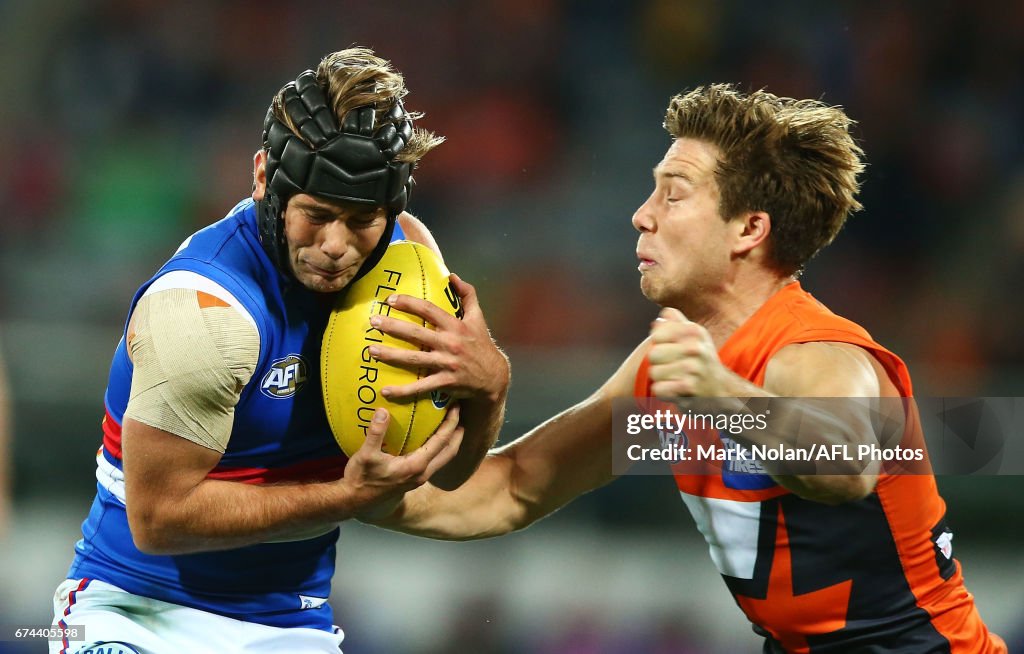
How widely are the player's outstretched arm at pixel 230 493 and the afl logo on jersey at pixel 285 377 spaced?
0.27 m

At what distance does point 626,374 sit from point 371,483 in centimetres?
127

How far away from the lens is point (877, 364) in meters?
3.48

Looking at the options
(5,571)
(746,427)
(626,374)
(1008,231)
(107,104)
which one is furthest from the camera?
(107,104)

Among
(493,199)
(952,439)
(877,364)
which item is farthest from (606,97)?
(877,364)

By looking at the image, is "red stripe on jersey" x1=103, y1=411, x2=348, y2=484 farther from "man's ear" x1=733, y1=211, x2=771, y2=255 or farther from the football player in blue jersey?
"man's ear" x1=733, y1=211, x2=771, y2=255

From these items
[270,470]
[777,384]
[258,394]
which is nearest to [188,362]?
[258,394]

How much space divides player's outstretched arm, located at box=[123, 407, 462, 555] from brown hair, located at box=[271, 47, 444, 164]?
2.65ft

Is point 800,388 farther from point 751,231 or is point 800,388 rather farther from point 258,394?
point 258,394

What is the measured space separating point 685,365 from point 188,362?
1300 millimetres

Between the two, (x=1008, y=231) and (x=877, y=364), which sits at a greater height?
(x=1008, y=231)

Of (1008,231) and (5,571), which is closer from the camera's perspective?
(5,571)

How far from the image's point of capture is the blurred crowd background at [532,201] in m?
6.60

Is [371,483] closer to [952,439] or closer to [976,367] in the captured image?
[952,439]

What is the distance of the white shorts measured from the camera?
11.9ft
